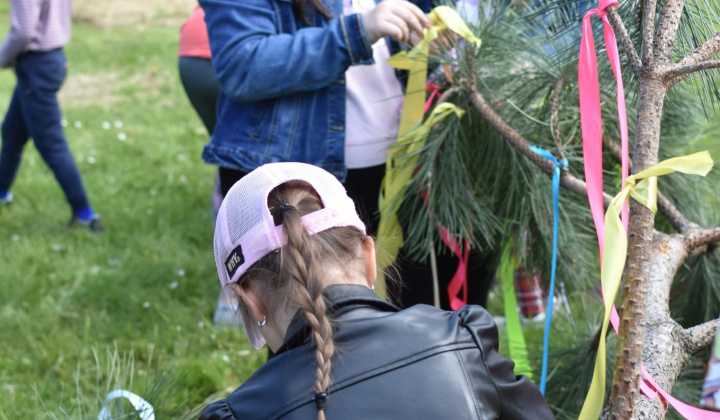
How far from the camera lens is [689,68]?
860mm

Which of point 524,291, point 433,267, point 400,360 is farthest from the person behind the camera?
point 524,291

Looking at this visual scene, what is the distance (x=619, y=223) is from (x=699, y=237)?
380mm

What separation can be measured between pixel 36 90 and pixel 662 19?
2.84 metres

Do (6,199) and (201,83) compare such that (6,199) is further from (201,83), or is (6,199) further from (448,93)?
(448,93)

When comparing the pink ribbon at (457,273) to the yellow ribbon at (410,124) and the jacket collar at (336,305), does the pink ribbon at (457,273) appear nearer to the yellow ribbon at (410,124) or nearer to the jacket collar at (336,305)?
the yellow ribbon at (410,124)

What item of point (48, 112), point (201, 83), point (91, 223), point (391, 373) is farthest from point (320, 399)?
point (48, 112)

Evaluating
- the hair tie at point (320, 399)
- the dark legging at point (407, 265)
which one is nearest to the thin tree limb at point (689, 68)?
the hair tie at point (320, 399)

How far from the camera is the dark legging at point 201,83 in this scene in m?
2.39

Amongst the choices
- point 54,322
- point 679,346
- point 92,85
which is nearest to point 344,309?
point 679,346

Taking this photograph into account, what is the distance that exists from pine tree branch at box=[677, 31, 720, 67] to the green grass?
33.0 inches

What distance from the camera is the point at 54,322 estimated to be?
2.47 metres

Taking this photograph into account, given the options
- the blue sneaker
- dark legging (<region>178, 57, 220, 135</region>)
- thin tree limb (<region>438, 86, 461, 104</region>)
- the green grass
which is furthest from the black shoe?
thin tree limb (<region>438, 86, 461, 104</region>)

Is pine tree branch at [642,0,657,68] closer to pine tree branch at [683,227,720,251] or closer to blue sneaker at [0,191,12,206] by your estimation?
pine tree branch at [683,227,720,251]

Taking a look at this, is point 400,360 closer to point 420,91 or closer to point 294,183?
point 294,183
